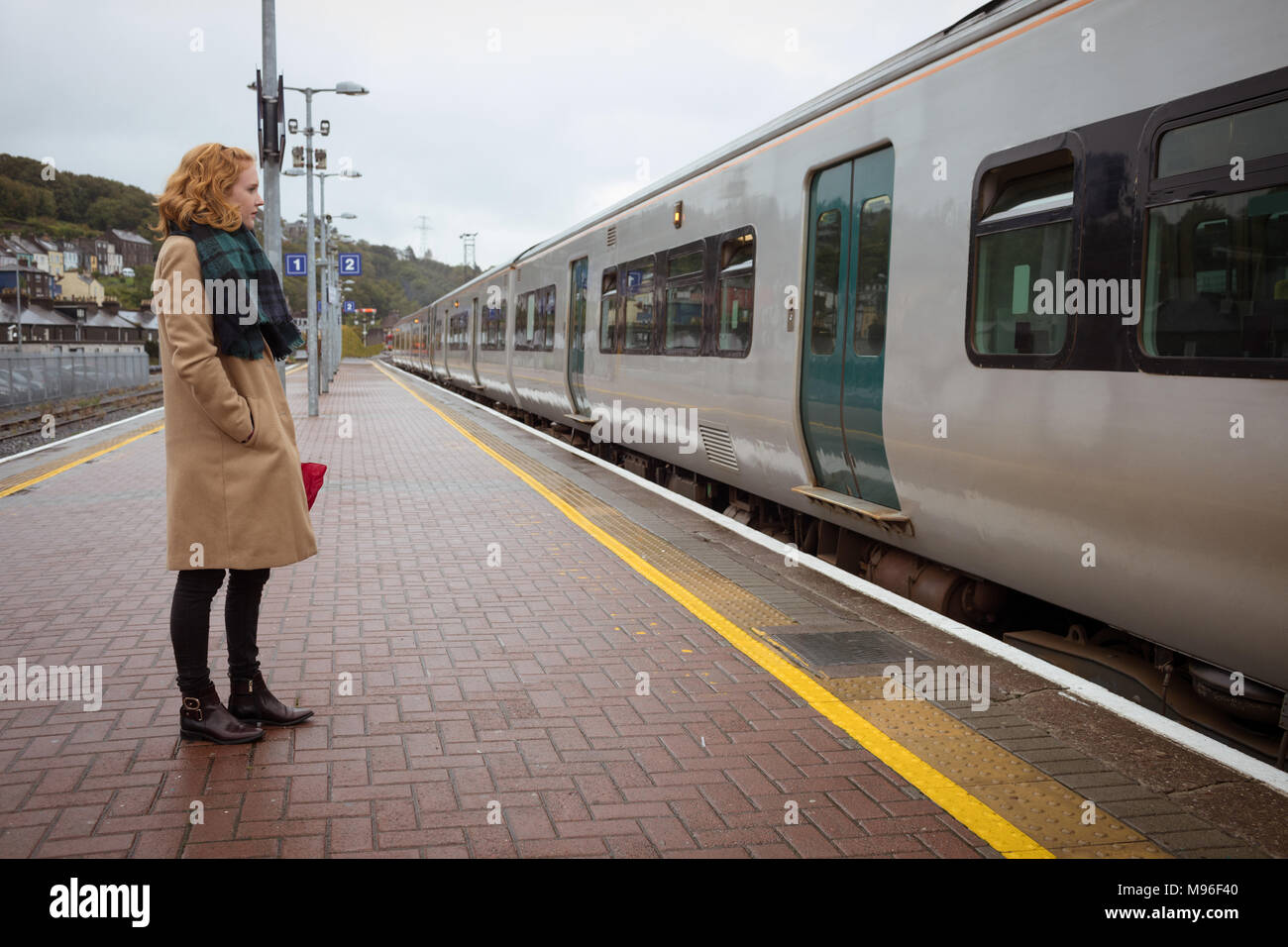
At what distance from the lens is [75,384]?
28672 millimetres

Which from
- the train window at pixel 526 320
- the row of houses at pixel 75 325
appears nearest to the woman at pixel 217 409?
the train window at pixel 526 320

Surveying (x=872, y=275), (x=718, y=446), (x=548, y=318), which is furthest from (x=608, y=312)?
(x=872, y=275)

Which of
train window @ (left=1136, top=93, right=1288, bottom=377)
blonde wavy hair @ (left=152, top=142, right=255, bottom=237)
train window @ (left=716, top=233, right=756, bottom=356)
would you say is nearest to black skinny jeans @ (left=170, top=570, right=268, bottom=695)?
blonde wavy hair @ (left=152, top=142, right=255, bottom=237)

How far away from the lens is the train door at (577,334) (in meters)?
14.4

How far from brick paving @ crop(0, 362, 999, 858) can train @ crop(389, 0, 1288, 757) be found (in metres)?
1.40

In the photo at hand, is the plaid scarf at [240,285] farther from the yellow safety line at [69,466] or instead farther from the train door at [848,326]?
the yellow safety line at [69,466]

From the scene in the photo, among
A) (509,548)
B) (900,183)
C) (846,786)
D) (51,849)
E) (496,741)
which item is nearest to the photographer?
(51,849)

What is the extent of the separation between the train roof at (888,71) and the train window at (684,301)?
2.41ft

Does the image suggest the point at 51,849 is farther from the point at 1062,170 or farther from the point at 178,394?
the point at 1062,170

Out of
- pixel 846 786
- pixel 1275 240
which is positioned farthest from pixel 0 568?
pixel 1275 240

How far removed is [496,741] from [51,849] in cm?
146

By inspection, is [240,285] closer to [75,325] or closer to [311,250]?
[311,250]

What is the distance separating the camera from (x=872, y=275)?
252 inches

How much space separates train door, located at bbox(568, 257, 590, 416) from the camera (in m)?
14.4
